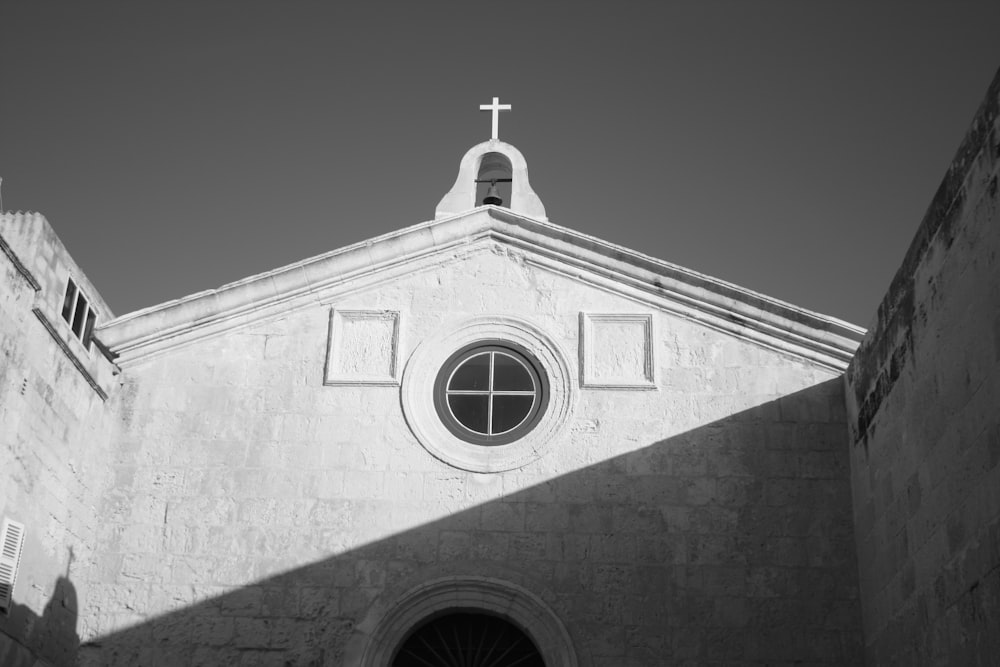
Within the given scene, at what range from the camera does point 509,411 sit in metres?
10.3

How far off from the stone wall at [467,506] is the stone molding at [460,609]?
2.8 inches

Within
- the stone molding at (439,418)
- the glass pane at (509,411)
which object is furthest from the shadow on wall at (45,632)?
the glass pane at (509,411)

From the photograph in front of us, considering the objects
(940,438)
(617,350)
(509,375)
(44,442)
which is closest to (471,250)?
(509,375)

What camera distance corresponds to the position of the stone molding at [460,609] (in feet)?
30.0

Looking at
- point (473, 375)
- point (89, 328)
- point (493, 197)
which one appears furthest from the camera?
point (493, 197)

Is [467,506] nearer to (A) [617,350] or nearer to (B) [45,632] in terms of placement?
(A) [617,350]

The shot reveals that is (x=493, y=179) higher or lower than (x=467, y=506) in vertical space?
higher

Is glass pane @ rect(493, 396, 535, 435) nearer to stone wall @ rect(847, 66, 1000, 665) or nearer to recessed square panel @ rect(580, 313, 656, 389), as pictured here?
recessed square panel @ rect(580, 313, 656, 389)

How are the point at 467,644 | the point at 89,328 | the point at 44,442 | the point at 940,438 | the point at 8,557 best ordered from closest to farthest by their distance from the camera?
the point at 940,438 → the point at 8,557 → the point at 44,442 → the point at 467,644 → the point at 89,328

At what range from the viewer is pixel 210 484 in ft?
32.2

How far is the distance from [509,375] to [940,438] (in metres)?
4.04

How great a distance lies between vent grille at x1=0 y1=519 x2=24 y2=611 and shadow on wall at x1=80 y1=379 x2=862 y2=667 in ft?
4.00

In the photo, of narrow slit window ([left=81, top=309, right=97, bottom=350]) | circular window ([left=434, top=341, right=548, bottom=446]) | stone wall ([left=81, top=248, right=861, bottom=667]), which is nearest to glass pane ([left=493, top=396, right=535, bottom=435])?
circular window ([left=434, top=341, right=548, bottom=446])

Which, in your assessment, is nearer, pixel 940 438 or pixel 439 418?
pixel 940 438
